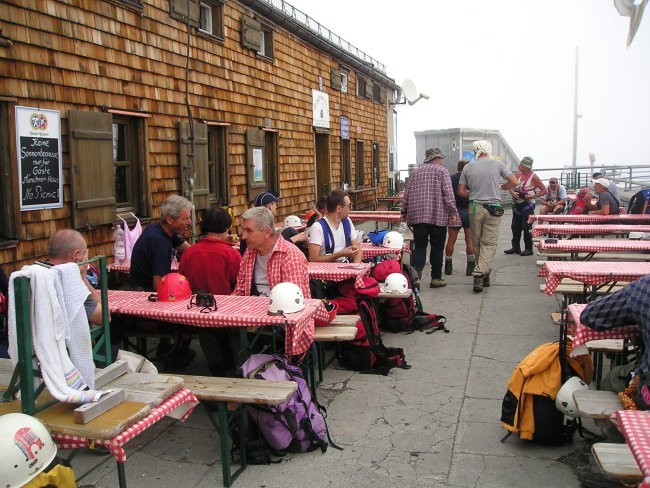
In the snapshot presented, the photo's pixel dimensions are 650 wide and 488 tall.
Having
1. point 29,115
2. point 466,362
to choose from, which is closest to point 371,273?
point 466,362

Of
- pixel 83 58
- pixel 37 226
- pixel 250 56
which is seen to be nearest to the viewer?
pixel 37 226

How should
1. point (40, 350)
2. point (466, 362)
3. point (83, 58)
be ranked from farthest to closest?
point (83, 58) → point (466, 362) → point (40, 350)

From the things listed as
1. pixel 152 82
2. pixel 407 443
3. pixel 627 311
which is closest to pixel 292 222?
pixel 152 82

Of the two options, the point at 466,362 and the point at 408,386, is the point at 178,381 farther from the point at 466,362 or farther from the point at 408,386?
the point at 466,362

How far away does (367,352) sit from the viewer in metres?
5.75

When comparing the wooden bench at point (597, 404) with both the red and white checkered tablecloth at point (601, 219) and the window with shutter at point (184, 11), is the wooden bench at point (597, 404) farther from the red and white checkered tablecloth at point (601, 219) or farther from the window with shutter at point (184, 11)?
the window with shutter at point (184, 11)

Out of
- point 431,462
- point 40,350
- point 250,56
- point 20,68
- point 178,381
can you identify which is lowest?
point 431,462

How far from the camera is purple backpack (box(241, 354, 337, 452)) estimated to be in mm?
4043

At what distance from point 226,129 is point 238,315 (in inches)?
268

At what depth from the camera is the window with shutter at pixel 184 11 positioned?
8.96m

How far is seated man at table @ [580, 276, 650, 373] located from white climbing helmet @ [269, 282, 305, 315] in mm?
1719

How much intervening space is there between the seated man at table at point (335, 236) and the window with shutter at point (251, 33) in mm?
A: 5431

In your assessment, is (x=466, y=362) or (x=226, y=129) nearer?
(x=466, y=362)

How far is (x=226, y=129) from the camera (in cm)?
1060
